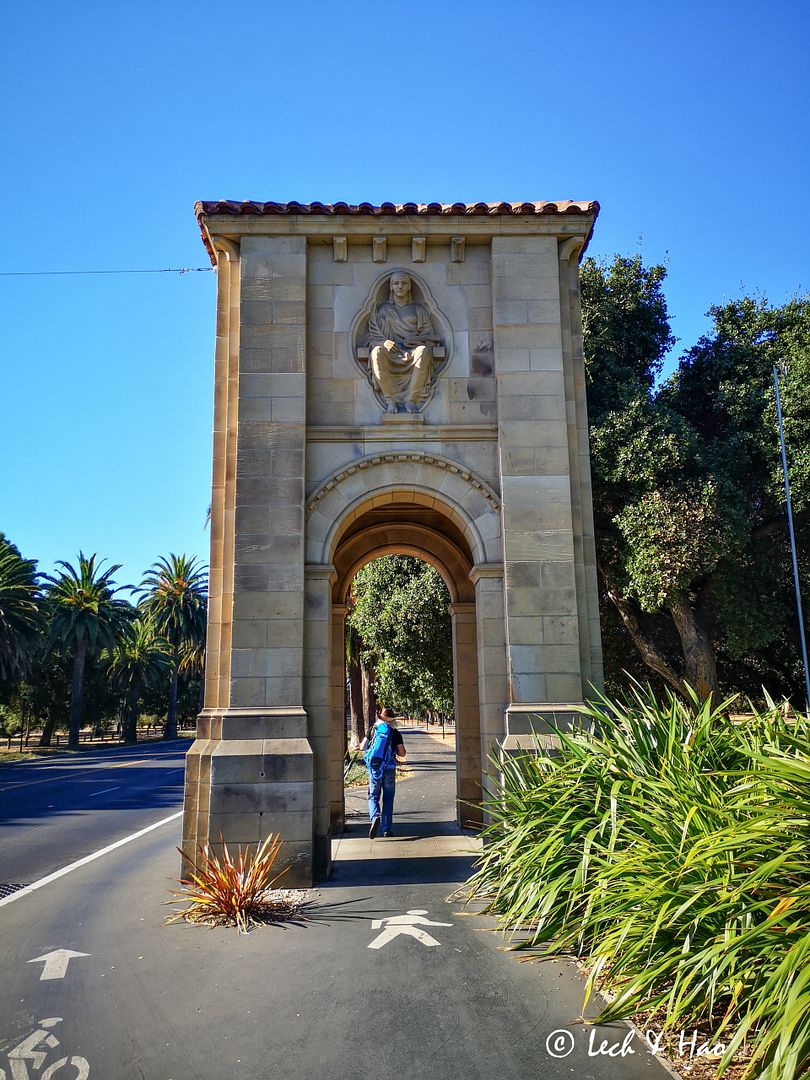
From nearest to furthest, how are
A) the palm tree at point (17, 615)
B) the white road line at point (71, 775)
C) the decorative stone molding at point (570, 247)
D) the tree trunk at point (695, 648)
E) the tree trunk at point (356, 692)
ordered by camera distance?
the decorative stone molding at point (570, 247), the tree trunk at point (695, 648), the white road line at point (71, 775), the tree trunk at point (356, 692), the palm tree at point (17, 615)

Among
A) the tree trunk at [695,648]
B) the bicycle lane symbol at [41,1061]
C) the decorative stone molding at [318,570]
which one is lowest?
the bicycle lane symbol at [41,1061]

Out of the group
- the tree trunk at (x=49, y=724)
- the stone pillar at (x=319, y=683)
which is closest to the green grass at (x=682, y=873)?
the stone pillar at (x=319, y=683)

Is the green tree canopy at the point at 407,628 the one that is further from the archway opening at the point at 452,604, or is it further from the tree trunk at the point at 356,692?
the archway opening at the point at 452,604

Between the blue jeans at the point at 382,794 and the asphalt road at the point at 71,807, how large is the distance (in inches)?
177

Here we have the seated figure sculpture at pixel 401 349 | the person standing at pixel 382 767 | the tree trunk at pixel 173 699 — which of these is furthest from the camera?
the tree trunk at pixel 173 699

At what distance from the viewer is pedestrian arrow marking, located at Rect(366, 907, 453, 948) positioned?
22.1 feet

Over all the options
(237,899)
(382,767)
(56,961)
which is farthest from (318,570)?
(56,961)

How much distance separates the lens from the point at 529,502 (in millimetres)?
9938

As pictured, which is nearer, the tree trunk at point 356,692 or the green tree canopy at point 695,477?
the green tree canopy at point 695,477

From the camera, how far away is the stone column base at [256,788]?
340 inches

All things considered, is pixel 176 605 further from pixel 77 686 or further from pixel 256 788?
pixel 256 788

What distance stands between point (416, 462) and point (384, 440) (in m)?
0.50

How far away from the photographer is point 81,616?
151 ft

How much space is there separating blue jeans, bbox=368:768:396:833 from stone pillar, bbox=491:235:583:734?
307 centimetres
